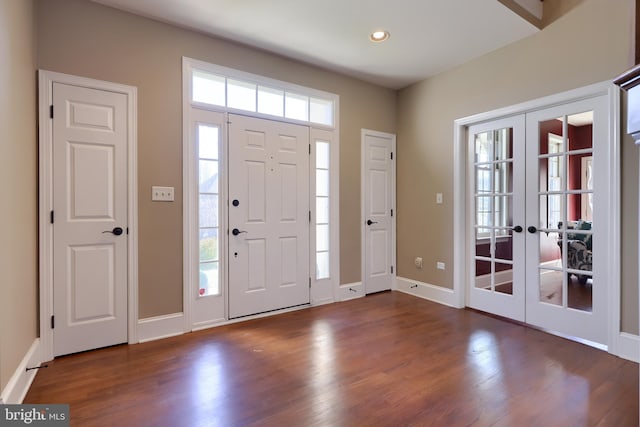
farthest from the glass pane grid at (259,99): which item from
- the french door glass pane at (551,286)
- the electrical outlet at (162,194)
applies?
the french door glass pane at (551,286)

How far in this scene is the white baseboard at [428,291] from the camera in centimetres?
385

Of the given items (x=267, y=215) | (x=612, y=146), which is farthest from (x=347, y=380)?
(x=612, y=146)

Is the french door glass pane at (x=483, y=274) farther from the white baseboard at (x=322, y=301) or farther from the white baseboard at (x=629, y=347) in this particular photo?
the white baseboard at (x=322, y=301)

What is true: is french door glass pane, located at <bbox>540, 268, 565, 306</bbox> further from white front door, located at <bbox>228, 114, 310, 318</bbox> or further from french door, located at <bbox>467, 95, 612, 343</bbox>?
white front door, located at <bbox>228, 114, 310, 318</bbox>

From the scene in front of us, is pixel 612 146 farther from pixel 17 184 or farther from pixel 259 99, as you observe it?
pixel 17 184

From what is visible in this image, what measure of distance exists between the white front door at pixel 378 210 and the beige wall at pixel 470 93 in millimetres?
160

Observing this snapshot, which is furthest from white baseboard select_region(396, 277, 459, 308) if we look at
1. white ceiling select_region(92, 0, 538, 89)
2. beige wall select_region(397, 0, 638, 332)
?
white ceiling select_region(92, 0, 538, 89)

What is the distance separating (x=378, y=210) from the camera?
4.38 metres

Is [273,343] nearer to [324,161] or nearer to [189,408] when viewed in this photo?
[189,408]

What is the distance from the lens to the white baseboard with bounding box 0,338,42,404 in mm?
1771

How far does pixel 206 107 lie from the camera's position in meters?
3.11

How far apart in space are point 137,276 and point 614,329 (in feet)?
12.6

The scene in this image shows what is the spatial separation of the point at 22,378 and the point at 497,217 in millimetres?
4081

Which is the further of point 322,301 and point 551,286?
point 322,301
